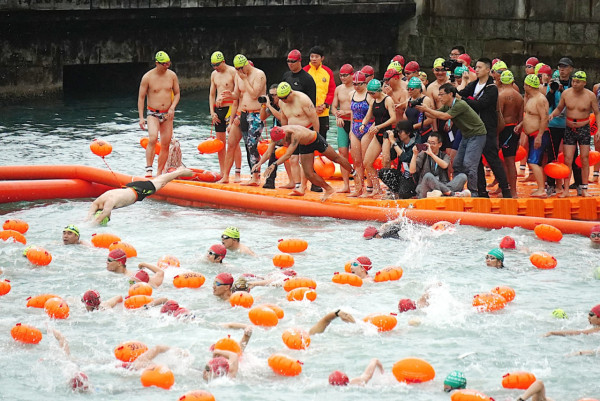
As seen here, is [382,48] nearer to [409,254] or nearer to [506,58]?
[506,58]

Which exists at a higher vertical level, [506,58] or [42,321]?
[506,58]

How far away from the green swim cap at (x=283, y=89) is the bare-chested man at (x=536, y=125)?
10.7 ft

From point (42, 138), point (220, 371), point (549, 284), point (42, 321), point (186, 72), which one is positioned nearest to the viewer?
point (220, 371)

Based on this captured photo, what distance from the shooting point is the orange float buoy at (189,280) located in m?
10.2

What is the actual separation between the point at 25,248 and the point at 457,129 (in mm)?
6167

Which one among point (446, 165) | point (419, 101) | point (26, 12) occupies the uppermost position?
point (26, 12)

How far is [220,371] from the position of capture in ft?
25.6

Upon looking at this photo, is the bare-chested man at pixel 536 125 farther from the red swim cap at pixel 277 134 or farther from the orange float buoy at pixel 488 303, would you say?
the orange float buoy at pixel 488 303

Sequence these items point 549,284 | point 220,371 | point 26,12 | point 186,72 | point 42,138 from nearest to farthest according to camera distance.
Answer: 1. point 220,371
2. point 549,284
3. point 42,138
4. point 26,12
5. point 186,72

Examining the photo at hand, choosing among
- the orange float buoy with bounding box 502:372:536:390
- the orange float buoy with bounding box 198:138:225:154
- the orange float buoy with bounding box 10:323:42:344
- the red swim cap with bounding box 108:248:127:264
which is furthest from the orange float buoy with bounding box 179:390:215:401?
the orange float buoy with bounding box 198:138:225:154

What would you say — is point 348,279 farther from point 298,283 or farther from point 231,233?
point 231,233

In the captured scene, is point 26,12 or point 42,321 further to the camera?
point 26,12

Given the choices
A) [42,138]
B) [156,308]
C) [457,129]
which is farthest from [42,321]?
[42,138]

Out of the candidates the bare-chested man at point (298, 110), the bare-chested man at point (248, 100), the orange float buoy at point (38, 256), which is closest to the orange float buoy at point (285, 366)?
the orange float buoy at point (38, 256)
